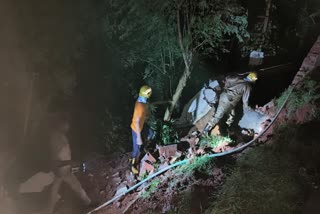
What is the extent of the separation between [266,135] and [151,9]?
3.72 metres

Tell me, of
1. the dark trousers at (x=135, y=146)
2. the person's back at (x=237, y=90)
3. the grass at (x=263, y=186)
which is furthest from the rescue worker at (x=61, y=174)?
the person's back at (x=237, y=90)

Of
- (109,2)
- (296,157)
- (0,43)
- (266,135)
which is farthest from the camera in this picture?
(109,2)

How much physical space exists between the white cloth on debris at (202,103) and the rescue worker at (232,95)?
2.15ft

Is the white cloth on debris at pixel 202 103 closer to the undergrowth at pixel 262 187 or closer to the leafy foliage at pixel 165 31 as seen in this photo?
the leafy foliage at pixel 165 31

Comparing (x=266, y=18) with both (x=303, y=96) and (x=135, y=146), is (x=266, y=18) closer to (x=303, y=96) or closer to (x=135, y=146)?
(x=303, y=96)

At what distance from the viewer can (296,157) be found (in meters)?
5.68

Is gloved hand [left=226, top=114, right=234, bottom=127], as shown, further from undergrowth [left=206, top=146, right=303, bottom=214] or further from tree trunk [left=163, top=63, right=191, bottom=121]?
undergrowth [left=206, top=146, right=303, bottom=214]

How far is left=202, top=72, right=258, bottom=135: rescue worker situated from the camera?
24.2ft

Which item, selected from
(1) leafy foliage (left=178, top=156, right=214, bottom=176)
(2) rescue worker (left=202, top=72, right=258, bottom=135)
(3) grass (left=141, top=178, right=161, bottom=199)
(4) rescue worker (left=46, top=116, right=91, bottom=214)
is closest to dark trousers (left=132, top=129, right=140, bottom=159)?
(3) grass (left=141, top=178, right=161, bottom=199)

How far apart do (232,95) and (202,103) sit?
1.32 metres

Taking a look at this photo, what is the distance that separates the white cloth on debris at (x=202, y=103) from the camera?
8.34 metres

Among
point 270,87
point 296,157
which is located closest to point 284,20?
point 270,87

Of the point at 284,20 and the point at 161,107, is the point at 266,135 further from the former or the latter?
the point at 284,20

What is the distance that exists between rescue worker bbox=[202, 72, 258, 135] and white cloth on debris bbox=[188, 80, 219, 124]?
65 cm
